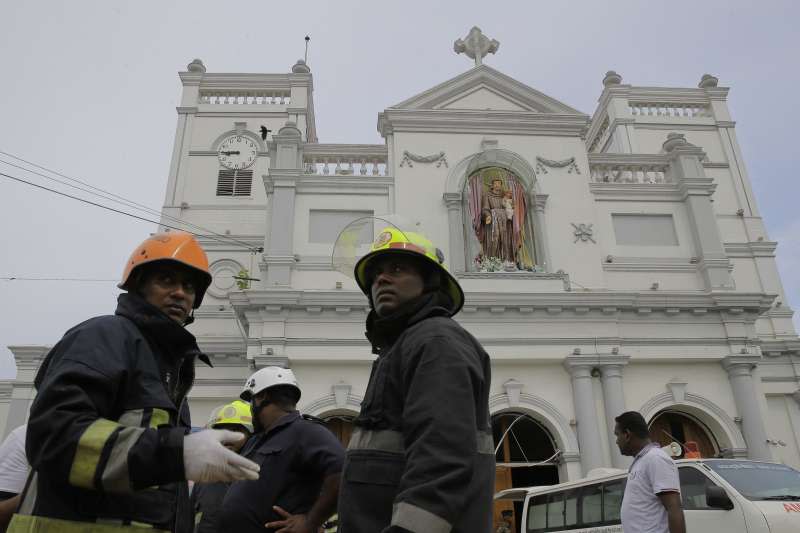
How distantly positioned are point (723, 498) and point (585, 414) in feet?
25.3

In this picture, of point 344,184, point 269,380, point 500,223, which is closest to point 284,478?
point 269,380

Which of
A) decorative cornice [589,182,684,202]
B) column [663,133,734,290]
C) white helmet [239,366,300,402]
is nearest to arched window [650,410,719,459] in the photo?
column [663,133,734,290]

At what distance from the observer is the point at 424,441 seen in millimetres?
2016

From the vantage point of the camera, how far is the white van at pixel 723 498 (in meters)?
5.97

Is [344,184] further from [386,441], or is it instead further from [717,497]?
[386,441]

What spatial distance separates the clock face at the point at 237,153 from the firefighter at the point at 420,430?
1813cm

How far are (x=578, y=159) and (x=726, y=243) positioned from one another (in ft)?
22.8

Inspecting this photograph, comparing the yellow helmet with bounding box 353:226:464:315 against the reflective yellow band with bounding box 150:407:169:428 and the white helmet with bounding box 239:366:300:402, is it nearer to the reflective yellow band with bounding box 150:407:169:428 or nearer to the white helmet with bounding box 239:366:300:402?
the reflective yellow band with bounding box 150:407:169:428

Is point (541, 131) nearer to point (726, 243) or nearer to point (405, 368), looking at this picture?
point (726, 243)

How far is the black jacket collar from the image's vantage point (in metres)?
2.37

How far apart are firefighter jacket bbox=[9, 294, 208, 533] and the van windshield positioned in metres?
6.52

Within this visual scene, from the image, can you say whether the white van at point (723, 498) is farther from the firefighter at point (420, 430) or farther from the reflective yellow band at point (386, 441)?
the firefighter at point (420, 430)

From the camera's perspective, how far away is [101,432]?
1.85 m

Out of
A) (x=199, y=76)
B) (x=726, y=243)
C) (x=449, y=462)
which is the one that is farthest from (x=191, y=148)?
(x=449, y=462)
